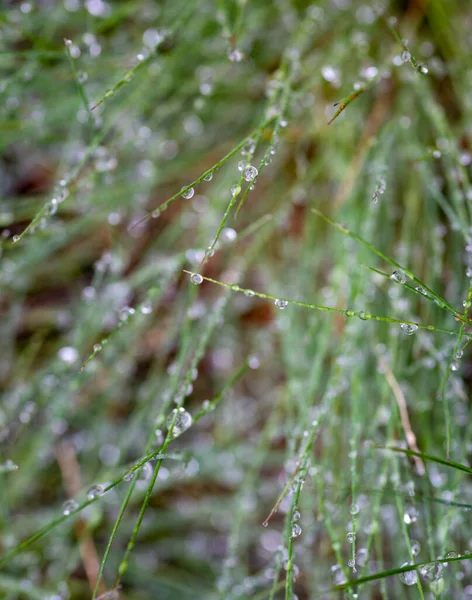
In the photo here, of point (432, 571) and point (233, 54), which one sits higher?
point (233, 54)

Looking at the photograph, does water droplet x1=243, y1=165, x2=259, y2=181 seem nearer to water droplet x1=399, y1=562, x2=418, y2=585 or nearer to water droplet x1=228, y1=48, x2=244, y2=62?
water droplet x1=228, y1=48, x2=244, y2=62

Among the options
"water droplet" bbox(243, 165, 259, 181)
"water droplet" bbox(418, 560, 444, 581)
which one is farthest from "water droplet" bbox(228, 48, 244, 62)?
"water droplet" bbox(418, 560, 444, 581)

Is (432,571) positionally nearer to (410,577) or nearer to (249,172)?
(410,577)

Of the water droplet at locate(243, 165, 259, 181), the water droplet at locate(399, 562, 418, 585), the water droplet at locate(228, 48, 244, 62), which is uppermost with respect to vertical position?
the water droplet at locate(228, 48, 244, 62)

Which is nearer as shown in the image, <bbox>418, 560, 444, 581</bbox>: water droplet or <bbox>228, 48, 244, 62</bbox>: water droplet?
<bbox>418, 560, 444, 581</bbox>: water droplet

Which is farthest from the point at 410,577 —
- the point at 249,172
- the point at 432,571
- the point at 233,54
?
the point at 233,54

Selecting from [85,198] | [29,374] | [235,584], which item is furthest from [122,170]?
[235,584]

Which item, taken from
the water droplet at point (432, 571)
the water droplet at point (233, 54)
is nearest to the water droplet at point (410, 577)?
the water droplet at point (432, 571)

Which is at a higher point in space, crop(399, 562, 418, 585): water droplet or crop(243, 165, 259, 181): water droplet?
crop(243, 165, 259, 181): water droplet
